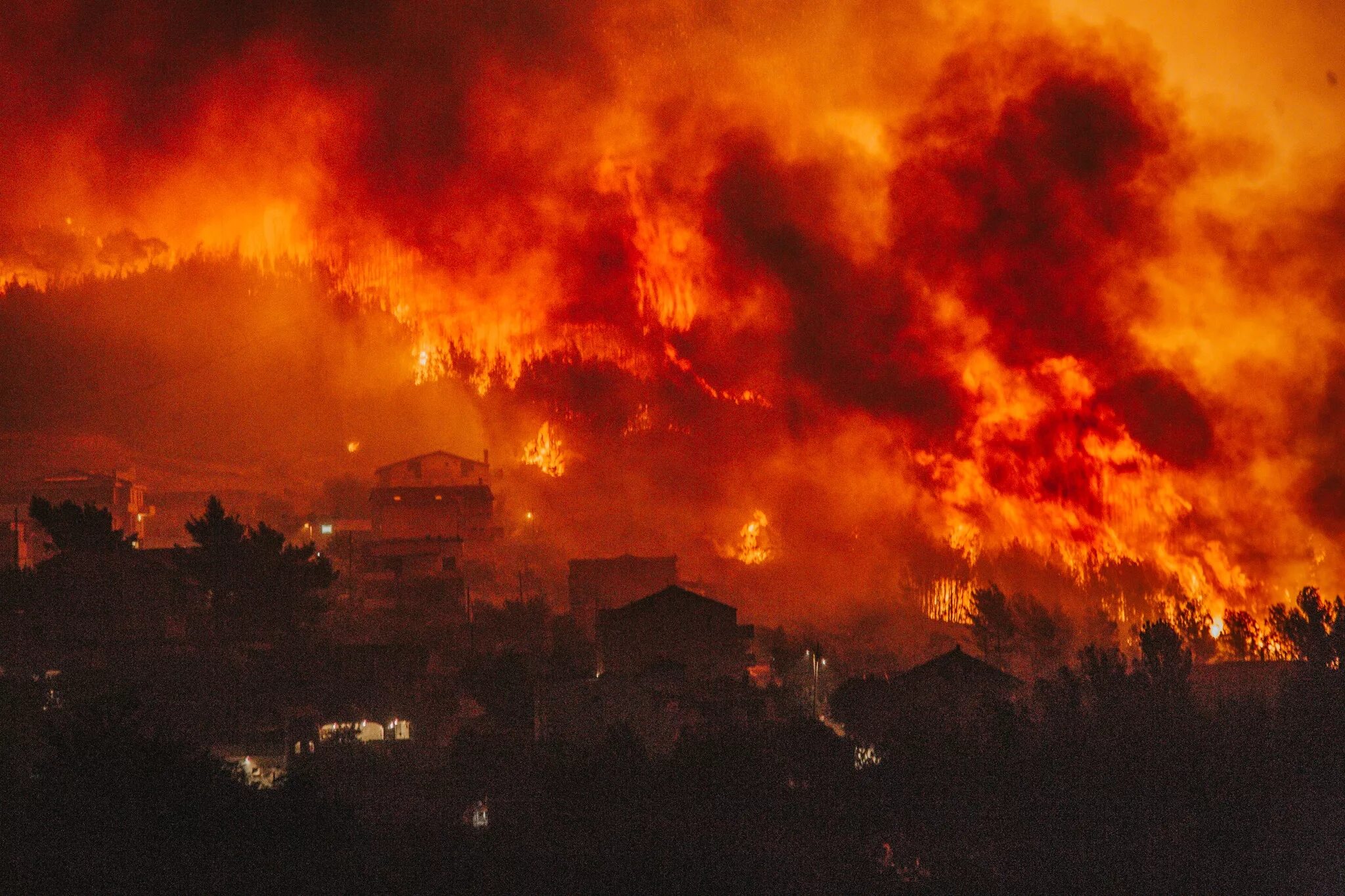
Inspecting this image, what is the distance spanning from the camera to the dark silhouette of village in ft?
101

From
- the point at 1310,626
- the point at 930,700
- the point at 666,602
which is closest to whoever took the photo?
the point at 930,700

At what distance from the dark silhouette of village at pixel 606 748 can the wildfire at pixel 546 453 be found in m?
24.3

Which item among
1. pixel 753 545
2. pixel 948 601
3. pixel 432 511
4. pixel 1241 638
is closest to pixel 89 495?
pixel 432 511

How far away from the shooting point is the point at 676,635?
50.6 m

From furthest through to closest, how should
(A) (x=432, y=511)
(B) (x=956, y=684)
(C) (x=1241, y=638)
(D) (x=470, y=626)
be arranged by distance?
(A) (x=432, y=511)
(D) (x=470, y=626)
(C) (x=1241, y=638)
(B) (x=956, y=684)

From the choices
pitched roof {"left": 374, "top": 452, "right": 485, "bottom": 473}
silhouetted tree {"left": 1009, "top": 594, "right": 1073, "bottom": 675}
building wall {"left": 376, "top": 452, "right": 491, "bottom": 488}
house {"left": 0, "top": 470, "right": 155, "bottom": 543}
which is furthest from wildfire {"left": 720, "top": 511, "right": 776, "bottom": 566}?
house {"left": 0, "top": 470, "right": 155, "bottom": 543}

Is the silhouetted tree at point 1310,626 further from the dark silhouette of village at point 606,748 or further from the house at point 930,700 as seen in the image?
the house at point 930,700

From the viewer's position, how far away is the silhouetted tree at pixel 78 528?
5606cm

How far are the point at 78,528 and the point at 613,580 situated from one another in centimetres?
2178

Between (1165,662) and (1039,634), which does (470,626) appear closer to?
(1039,634)

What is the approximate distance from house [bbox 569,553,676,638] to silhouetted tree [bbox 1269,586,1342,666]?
24.8m

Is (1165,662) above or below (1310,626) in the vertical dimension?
below

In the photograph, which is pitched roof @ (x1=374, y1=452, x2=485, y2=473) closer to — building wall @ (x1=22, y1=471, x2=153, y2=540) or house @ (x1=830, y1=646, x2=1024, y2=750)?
building wall @ (x1=22, y1=471, x2=153, y2=540)

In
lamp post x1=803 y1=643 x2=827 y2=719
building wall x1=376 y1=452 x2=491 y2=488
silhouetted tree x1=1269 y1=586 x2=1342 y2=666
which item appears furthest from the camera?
building wall x1=376 y1=452 x2=491 y2=488
